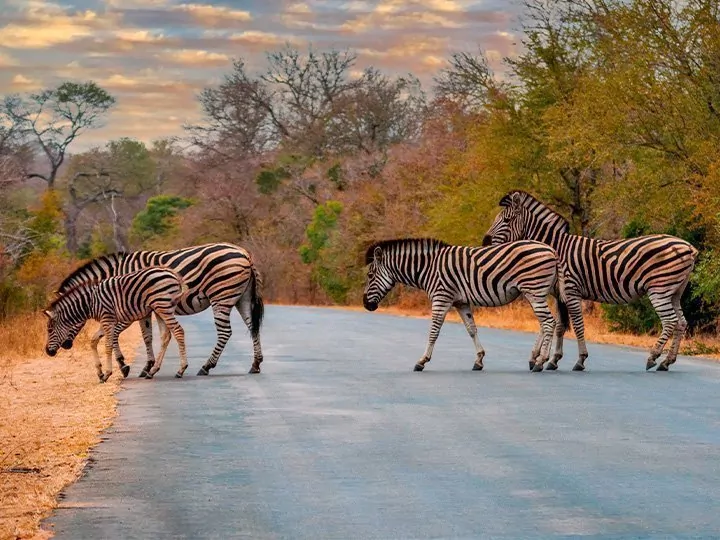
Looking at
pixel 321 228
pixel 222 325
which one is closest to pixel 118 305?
pixel 222 325

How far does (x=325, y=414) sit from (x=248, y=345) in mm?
12716

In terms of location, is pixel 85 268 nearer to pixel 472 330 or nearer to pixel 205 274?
pixel 205 274

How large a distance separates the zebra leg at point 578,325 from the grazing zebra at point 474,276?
38 centimetres

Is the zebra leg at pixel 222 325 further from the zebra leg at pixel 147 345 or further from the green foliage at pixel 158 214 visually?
the green foliage at pixel 158 214

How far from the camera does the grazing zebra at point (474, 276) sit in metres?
20.5

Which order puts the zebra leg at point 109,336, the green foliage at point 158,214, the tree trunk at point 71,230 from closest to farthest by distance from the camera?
the zebra leg at point 109,336
the green foliage at point 158,214
the tree trunk at point 71,230

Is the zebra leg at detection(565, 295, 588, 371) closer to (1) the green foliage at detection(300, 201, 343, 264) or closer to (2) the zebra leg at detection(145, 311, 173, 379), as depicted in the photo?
(2) the zebra leg at detection(145, 311, 173, 379)

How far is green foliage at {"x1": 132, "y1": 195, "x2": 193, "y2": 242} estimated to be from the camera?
91750 millimetres

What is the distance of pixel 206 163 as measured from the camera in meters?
91.4

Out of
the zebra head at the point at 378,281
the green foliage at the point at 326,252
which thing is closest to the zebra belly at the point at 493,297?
the zebra head at the point at 378,281

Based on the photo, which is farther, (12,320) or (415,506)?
(12,320)

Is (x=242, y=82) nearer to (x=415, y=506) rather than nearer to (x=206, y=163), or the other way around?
(x=206, y=163)

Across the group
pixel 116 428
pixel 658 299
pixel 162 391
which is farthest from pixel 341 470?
pixel 658 299

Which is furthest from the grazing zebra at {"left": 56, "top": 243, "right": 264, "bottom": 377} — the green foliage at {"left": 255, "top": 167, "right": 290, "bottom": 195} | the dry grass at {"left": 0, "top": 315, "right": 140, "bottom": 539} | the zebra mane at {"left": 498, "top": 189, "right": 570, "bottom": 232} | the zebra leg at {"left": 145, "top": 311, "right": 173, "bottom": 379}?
the green foliage at {"left": 255, "top": 167, "right": 290, "bottom": 195}
